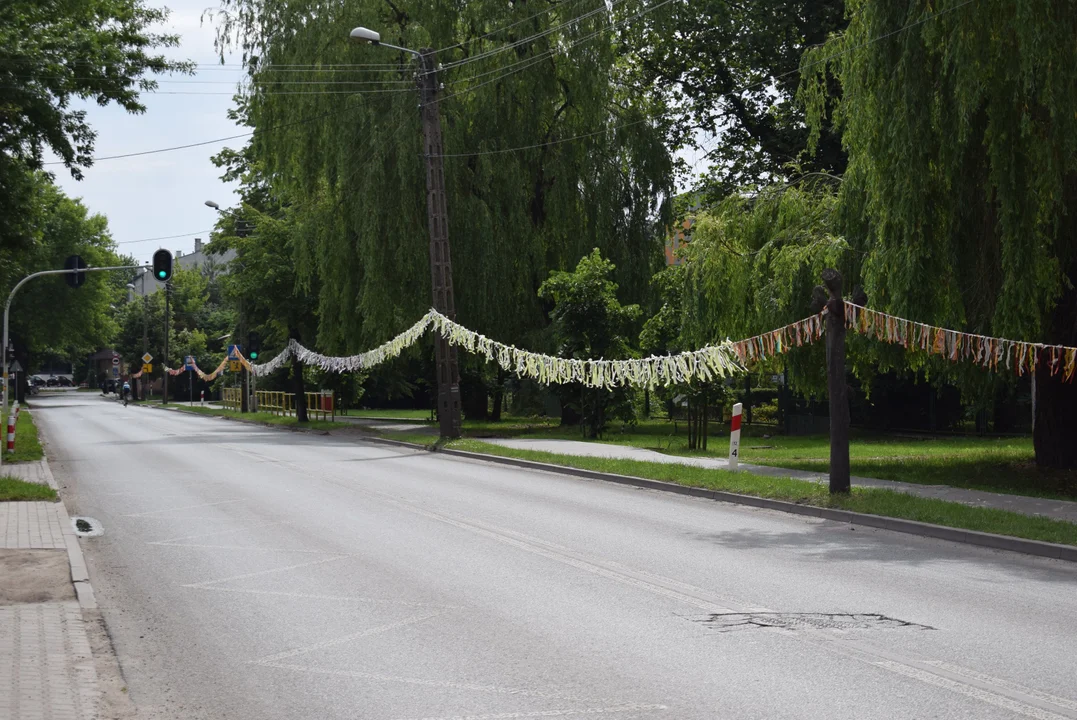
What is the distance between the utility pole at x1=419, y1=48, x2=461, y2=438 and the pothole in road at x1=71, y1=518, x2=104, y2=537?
14347 millimetres

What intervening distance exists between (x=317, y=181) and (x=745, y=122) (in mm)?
14012

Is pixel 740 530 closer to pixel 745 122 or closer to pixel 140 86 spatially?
pixel 140 86

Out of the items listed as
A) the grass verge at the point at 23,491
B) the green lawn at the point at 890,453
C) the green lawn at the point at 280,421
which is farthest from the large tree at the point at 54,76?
the green lawn at the point at 280,421

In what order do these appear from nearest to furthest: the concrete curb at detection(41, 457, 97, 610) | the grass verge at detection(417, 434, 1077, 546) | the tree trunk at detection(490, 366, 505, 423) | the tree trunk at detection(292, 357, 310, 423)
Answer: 1. the concrete curb at detection(41, 457, 97, 610)
2. the grass verge at detection(417, 434, 1077, 546)
3. the tree trunk at detection(490, 366, 505, 423)
4. the tree trunk at detection(292, 357, 310, 423)

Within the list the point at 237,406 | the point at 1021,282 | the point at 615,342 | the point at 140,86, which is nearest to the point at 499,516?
the point at 1021,282

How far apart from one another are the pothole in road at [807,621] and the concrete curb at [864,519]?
3.92 meters

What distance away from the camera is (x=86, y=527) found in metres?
14.2

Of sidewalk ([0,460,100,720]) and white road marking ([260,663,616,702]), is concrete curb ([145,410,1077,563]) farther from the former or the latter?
sidewalk ([0,460,100,720])

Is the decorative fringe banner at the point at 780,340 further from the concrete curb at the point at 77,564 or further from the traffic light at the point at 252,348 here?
the traffic light at the point at 252,348

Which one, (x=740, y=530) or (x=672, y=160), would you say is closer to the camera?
(x=740, y=530)

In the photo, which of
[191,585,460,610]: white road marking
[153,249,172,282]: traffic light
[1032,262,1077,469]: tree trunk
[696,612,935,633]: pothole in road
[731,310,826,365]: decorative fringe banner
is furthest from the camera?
[153,249,172,282]: traffic light

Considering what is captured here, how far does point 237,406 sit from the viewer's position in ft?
212

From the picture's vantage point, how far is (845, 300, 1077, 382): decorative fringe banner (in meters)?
15.4

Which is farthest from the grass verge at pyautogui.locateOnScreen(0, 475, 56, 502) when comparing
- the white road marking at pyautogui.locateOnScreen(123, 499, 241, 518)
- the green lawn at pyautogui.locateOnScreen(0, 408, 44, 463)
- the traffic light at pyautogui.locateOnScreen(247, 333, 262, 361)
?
the traffic light at pyautogui.locateOnScreen(247, 333, 262, 361)
